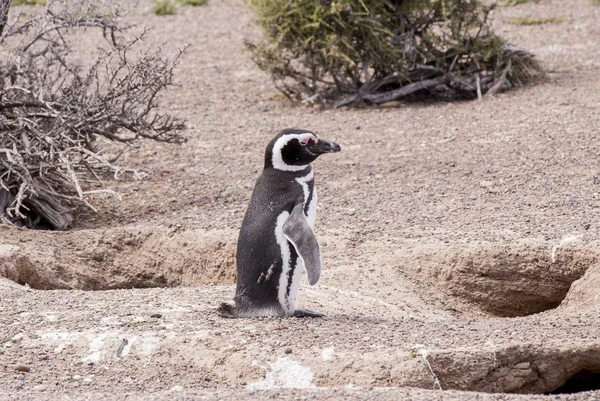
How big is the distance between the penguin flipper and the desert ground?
0.96 ft

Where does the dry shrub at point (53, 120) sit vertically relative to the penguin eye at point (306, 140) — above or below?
below

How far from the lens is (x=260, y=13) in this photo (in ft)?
30.8

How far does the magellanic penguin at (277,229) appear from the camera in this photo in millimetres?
4348

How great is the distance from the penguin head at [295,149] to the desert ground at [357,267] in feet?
2.39

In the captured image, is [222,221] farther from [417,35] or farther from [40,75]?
[417,35]

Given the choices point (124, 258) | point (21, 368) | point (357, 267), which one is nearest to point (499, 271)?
point (357, 267)

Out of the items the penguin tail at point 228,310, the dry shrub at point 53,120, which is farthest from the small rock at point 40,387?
the dry shrub at point 53,120

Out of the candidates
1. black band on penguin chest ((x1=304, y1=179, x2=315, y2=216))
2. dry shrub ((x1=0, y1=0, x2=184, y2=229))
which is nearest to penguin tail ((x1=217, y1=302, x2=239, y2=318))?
black band on penguin chest ((x1=304, y1=179, x2=315, y2=216))

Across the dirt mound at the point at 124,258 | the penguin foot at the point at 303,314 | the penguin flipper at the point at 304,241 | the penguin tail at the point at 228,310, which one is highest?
the penguin flipper at the point at 304,241

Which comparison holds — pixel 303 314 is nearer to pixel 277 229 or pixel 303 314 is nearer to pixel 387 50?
pixel 277 229

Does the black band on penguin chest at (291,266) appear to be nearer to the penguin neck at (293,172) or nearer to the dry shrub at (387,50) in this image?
the penguin neck at (293,172)

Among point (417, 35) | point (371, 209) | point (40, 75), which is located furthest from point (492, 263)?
point (417, 35)

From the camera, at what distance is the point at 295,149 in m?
4.38

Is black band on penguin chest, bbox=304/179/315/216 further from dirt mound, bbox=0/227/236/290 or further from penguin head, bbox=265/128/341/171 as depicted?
dirt mound, bbox=0/227/236/290
